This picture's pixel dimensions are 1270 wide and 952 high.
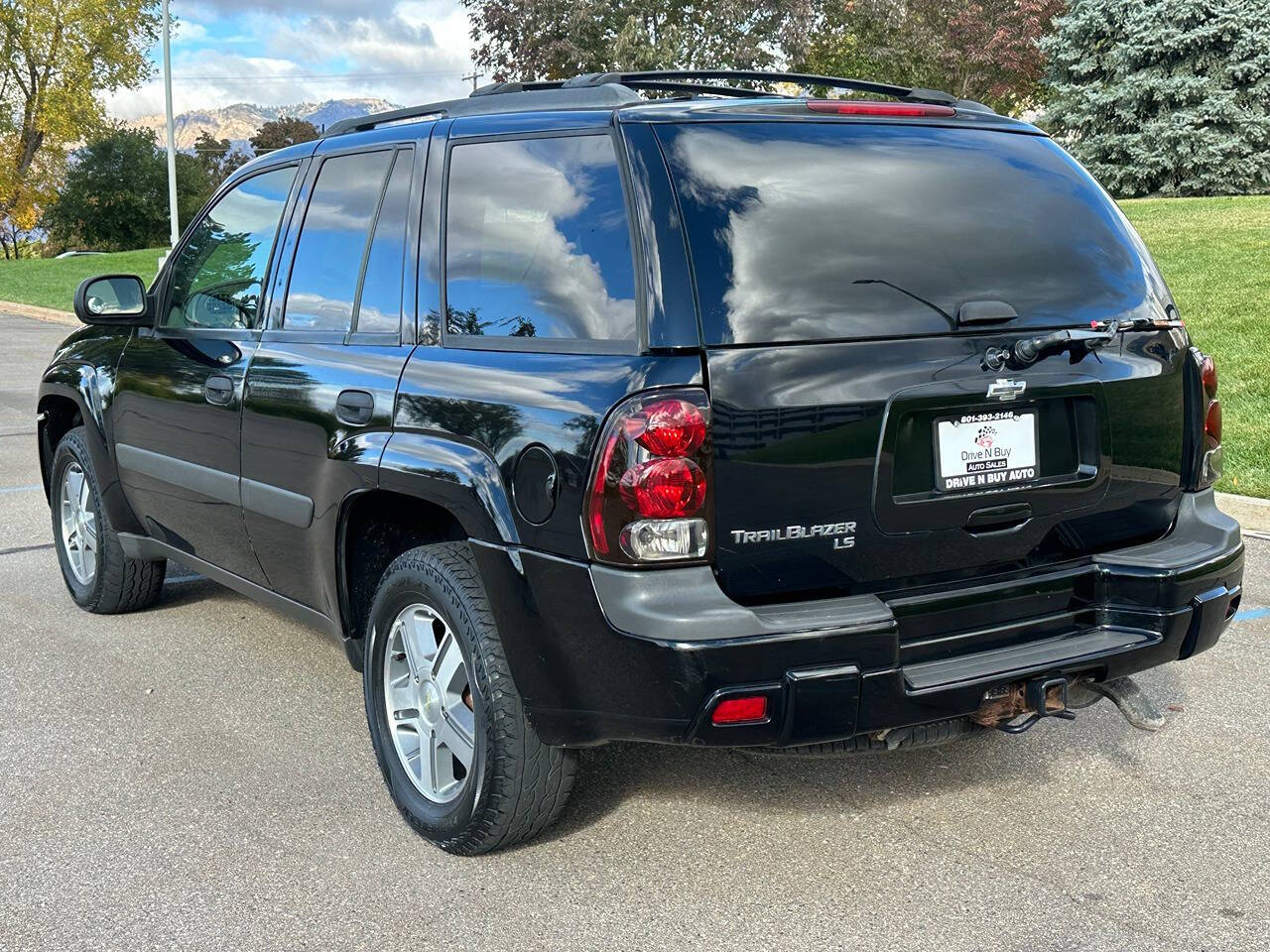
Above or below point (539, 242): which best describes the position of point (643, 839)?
below

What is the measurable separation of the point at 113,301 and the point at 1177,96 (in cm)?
2435

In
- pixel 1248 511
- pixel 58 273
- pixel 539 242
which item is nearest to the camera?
pixel 539 242

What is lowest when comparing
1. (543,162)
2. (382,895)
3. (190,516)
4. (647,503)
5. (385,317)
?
(382,895)

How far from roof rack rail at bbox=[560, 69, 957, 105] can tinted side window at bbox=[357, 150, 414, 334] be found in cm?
55

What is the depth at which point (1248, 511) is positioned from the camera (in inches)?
285

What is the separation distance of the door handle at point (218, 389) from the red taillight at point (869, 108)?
2.12 meters

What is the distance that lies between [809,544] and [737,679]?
0.35 m

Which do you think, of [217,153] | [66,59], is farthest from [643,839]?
[217,153]

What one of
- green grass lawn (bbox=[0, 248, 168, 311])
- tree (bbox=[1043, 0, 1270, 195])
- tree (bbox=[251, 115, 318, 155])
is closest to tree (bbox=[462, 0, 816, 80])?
tree (bbox=[1043, 0, 1270, 195])

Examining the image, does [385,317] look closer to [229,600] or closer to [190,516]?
[190,516]

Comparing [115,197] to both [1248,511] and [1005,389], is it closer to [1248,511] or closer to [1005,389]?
[1248,511]

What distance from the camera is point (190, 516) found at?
4.87 metres

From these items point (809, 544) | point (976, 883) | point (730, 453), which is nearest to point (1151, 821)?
point (976, 883)

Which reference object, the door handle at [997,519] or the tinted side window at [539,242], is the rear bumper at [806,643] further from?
the tinted side window at [539,242]
